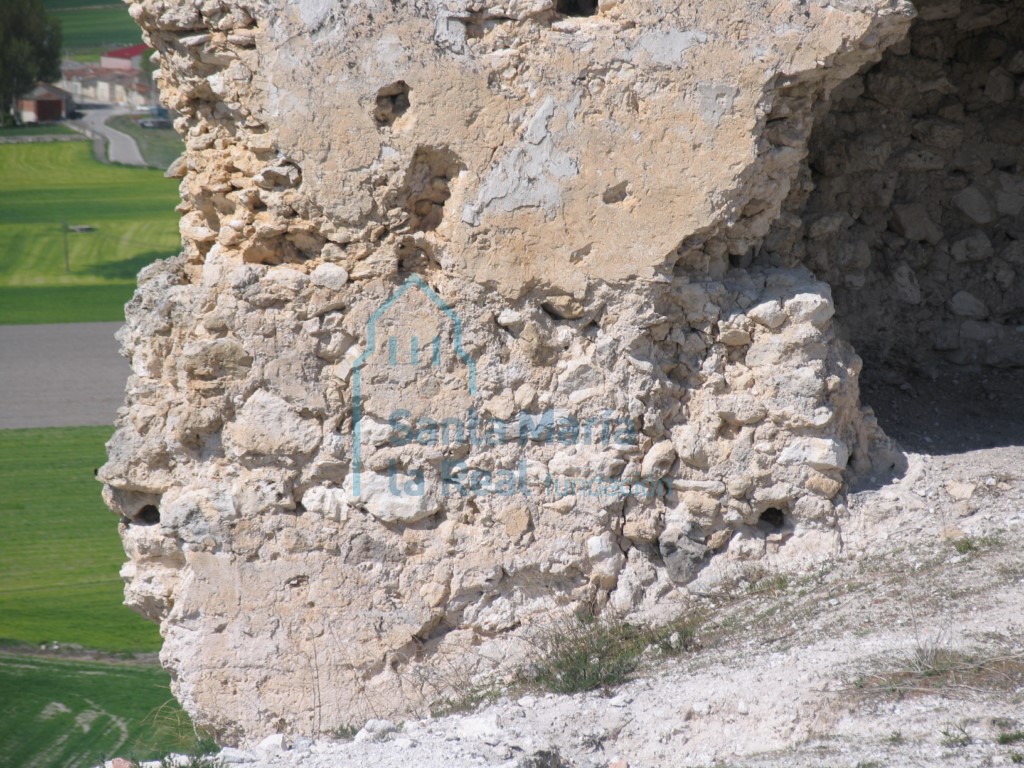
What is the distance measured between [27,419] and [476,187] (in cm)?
1115

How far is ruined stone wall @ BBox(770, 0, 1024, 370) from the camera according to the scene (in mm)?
6285

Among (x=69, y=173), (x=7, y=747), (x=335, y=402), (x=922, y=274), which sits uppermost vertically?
(x=69, y=173)

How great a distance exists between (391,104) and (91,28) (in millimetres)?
24860

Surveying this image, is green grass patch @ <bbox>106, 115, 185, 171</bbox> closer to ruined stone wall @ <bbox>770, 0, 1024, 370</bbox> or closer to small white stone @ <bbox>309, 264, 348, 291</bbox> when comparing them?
ruined stone wall @ <bbox>770, 0, 1024, 370</bbox>

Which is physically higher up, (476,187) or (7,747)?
(476,187)

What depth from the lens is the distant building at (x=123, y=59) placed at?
87.0 feet

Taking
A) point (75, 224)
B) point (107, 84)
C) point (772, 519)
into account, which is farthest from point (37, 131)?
point (772, 519)

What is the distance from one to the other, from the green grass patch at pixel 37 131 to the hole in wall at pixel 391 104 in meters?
20.7

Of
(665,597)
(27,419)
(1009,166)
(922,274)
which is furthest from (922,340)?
(27,419)

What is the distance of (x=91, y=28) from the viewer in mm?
26672

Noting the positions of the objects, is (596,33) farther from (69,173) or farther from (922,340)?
(69,173)

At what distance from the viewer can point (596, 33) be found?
14.5 ft

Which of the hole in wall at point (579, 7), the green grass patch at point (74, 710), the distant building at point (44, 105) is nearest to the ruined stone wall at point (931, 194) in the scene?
the hole in wall at point (579, 7)

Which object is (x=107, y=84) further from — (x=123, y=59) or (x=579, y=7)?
(x=579, y=7)
